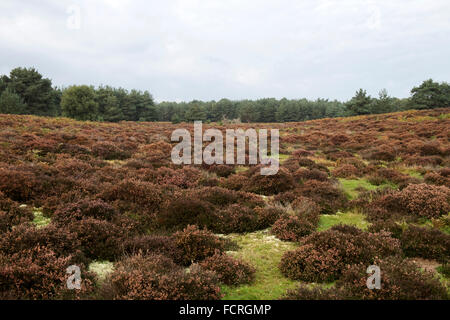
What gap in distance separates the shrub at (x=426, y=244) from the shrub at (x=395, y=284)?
3.74ft

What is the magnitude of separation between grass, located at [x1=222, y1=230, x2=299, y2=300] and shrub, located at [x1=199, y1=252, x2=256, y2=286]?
11 cm

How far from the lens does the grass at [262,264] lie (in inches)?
175

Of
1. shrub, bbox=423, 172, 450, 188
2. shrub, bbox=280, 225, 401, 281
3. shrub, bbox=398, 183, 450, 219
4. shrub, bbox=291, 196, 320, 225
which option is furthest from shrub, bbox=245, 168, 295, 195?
shrub, bbox=423, 172, 450, 188

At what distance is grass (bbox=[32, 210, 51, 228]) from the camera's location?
6484mm

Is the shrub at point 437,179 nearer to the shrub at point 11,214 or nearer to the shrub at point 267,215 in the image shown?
the shrub at point 267,215

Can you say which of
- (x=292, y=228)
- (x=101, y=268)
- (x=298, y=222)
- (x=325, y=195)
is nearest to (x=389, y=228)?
(x=298, y=222)

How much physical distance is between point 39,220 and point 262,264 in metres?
5.26

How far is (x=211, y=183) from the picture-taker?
11.2 metres

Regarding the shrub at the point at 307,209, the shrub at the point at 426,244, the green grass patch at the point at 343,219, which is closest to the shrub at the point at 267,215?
the shrub at the point at 307,209

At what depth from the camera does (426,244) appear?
5695 mm

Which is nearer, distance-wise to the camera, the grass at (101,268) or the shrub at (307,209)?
the grass at (101,268)

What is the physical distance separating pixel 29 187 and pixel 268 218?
269 inches

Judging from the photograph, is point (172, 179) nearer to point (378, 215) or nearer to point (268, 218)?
point (268, 218)
